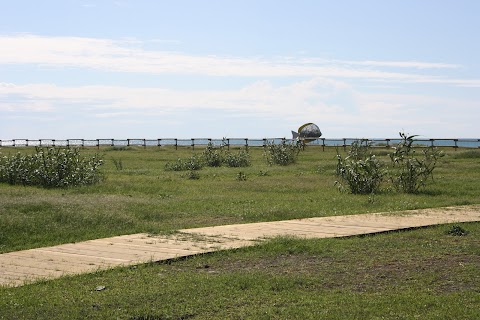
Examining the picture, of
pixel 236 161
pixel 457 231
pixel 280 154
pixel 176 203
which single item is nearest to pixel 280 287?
pixel 457 231

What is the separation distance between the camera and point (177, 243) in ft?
31.0

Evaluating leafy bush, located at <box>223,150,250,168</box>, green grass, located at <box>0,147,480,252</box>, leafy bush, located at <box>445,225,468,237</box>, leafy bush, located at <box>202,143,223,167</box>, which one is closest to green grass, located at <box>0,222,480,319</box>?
leafy bush, located at <box>445,225,468,237</box>

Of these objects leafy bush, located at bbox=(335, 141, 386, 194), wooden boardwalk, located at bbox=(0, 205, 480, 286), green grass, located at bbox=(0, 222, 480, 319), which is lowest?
green grass, located at bbox=(0, 222, 480, 319)

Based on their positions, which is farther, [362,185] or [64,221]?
[362,185]

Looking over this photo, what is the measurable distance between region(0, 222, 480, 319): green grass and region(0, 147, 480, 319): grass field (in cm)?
1

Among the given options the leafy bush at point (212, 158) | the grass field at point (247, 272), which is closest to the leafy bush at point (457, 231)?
the grass field at point (247, 272)

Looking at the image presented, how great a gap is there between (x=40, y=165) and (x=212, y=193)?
4.72 meters

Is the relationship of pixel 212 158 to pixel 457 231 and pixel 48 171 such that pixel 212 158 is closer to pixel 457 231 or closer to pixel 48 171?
pixel 48 171

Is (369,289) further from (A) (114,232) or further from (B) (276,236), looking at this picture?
(A) (114,232)

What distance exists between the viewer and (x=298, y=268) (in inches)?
311

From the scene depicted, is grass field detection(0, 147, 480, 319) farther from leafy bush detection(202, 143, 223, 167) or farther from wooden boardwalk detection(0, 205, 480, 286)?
leafy bush detection(202, 143, 223, 167)

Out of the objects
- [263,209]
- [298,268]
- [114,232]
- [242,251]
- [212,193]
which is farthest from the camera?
[212,193]

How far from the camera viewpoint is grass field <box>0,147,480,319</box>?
615 cm

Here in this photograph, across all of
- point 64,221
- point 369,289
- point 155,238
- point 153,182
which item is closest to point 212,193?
point 153,182
